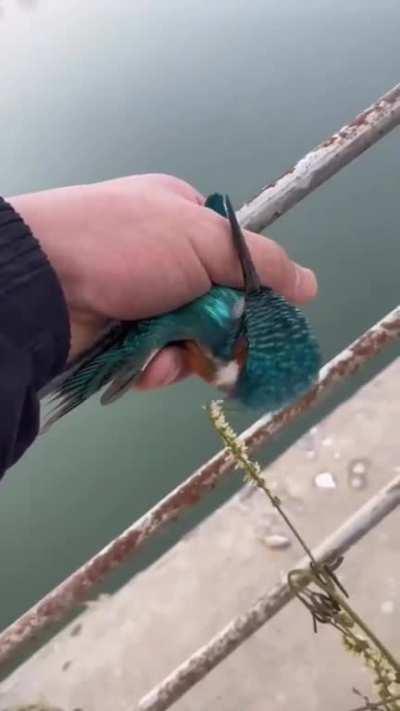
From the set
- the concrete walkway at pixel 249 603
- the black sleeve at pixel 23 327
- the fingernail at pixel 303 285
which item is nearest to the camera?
the black sleeve at pixel 23 327

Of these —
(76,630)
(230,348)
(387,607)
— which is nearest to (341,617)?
(230,348)

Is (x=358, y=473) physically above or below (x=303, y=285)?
below

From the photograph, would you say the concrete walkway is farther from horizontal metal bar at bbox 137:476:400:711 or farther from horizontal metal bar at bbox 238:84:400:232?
horizontal metal bar at bbox 238:84:400:232

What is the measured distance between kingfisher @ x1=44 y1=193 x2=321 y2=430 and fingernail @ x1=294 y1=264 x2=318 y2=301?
→ 1.5 inches

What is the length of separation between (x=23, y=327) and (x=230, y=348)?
123mm

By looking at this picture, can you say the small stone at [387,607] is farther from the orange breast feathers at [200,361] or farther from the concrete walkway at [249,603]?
the orange breast feathers at [200,361]

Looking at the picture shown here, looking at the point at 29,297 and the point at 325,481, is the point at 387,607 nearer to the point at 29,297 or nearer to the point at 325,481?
the point at 325,481

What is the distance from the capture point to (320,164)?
0.57 meters

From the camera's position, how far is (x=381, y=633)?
1.07m

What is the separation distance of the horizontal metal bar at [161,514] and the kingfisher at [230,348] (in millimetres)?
251

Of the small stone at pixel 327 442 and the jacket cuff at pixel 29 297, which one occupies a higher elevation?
the jacket cuff at pixel 29 297

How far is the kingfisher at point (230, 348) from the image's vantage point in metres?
0.49

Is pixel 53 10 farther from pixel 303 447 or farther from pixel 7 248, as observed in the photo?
pixel 7 248

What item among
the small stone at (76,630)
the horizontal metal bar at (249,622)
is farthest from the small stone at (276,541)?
the horizontal metal bar at (249,622)
